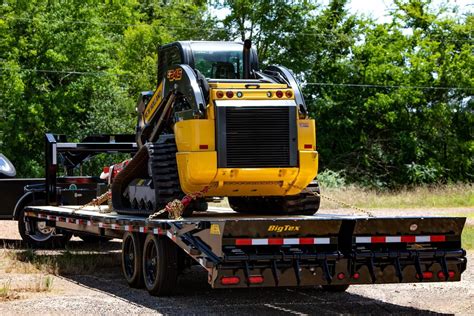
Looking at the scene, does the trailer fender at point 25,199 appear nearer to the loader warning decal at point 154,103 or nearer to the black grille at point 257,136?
the loader warning decal at point 154,103

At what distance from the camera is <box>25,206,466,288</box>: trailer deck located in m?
10.8

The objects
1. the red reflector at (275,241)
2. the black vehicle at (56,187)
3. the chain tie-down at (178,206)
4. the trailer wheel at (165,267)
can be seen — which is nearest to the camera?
the red reflector at (275,241)

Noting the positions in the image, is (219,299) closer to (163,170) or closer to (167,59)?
(163,170)

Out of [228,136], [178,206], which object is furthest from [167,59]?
[178,206]

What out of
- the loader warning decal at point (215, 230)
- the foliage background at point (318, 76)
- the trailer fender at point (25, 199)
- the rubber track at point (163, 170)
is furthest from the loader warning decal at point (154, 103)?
the foliage background at point (318, 76)

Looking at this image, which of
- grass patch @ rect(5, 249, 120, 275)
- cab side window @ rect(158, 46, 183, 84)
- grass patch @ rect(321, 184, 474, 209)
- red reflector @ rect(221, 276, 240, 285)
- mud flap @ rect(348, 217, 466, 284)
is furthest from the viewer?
grass patch @ rect(321, 184, 474, 209)

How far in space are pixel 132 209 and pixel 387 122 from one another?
3537 centimetres

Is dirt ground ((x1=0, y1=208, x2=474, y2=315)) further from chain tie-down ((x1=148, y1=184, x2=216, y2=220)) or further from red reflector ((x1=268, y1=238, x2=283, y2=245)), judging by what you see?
chain tie-down ((x1=148, y1=184, x2=216, y2=220))

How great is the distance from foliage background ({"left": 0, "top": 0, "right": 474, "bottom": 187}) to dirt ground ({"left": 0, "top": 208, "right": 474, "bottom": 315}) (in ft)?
98.9

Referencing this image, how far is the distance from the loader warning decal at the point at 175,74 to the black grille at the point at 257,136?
1151 millimetres

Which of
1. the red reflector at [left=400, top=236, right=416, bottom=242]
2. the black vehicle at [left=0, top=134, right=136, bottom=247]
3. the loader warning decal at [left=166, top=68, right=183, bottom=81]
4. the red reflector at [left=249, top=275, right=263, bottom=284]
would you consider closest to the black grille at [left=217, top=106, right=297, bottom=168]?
the loader warning decal at [left=166, top=68, right=183, bottom=81]

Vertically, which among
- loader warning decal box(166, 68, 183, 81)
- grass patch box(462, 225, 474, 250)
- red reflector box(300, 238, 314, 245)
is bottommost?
grass patch box(462, 225, 474, 250)

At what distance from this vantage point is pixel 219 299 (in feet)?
40.5

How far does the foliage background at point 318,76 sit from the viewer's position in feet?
148
